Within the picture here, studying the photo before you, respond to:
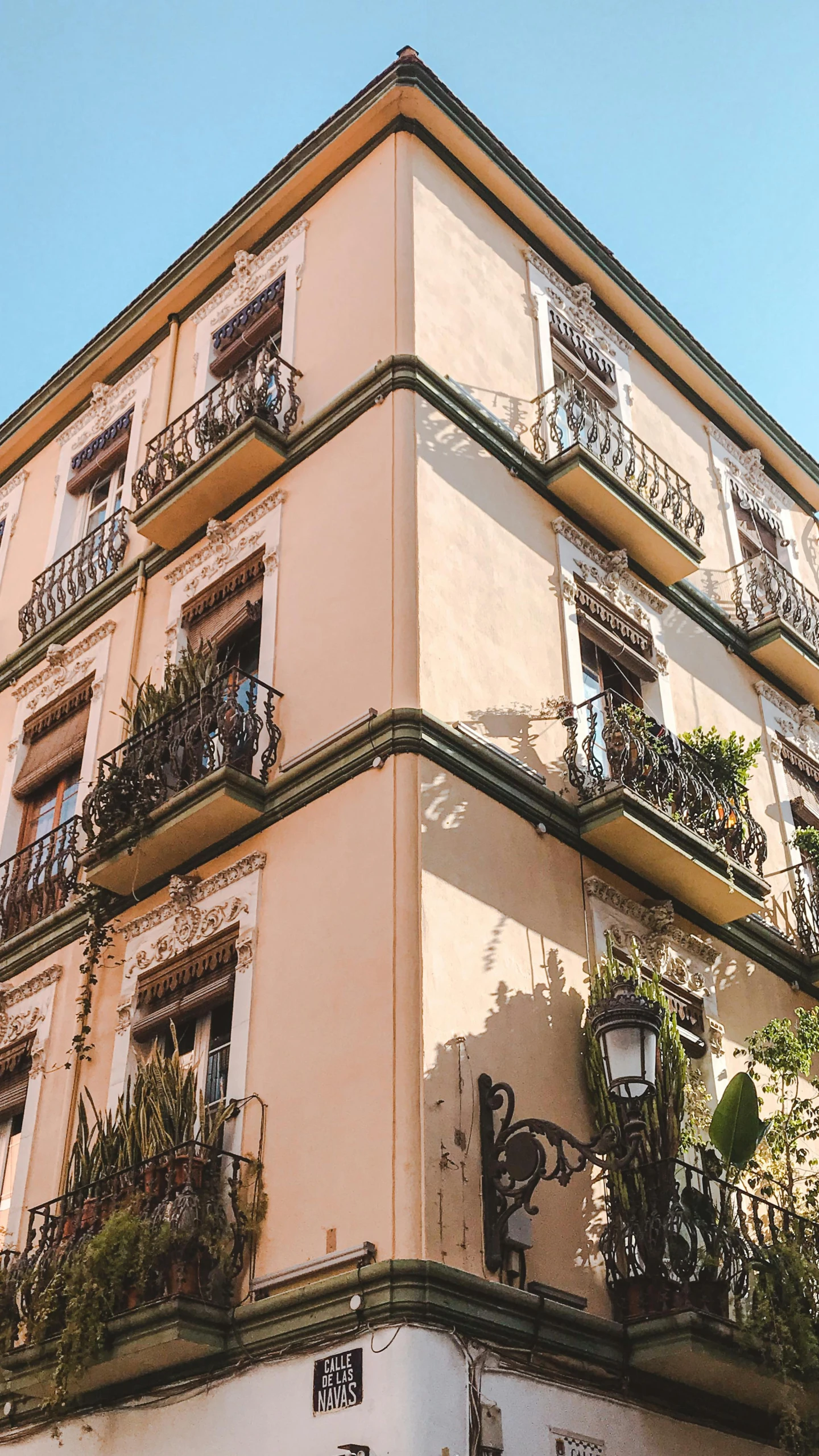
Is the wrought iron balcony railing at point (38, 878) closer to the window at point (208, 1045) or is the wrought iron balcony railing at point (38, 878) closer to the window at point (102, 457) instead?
the window at point (208, 1045)

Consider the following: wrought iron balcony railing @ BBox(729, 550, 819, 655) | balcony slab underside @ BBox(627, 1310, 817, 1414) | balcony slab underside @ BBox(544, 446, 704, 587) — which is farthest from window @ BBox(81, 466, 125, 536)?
balcony slab underside @ BBox(627, 1310, 817, 1414)

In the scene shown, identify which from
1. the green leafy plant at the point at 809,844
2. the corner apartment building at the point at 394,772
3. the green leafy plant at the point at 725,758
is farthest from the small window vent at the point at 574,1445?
the green leafy plant at the point at 809,844

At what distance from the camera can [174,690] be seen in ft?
35.3

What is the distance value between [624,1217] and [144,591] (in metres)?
7.04

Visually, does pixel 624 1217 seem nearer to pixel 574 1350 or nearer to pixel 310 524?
pixel 574 1350

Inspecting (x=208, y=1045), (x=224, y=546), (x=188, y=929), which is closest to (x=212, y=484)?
(x=224, y=546)

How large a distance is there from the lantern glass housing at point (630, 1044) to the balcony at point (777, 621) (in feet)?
21.2

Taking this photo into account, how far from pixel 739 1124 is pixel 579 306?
8.44 metres

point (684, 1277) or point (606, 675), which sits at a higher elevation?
point (606, 675)

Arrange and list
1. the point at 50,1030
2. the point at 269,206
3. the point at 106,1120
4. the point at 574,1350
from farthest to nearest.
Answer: the point at 269,206, the point at 50,1030, the point at 106,1120, the point at 574,1350

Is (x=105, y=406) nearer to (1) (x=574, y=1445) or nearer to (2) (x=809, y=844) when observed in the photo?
(2) (x=809, y=844)

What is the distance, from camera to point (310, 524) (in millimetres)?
10945

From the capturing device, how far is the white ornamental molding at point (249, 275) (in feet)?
44.4

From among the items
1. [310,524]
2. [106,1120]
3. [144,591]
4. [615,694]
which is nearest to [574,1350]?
[106,1120]
